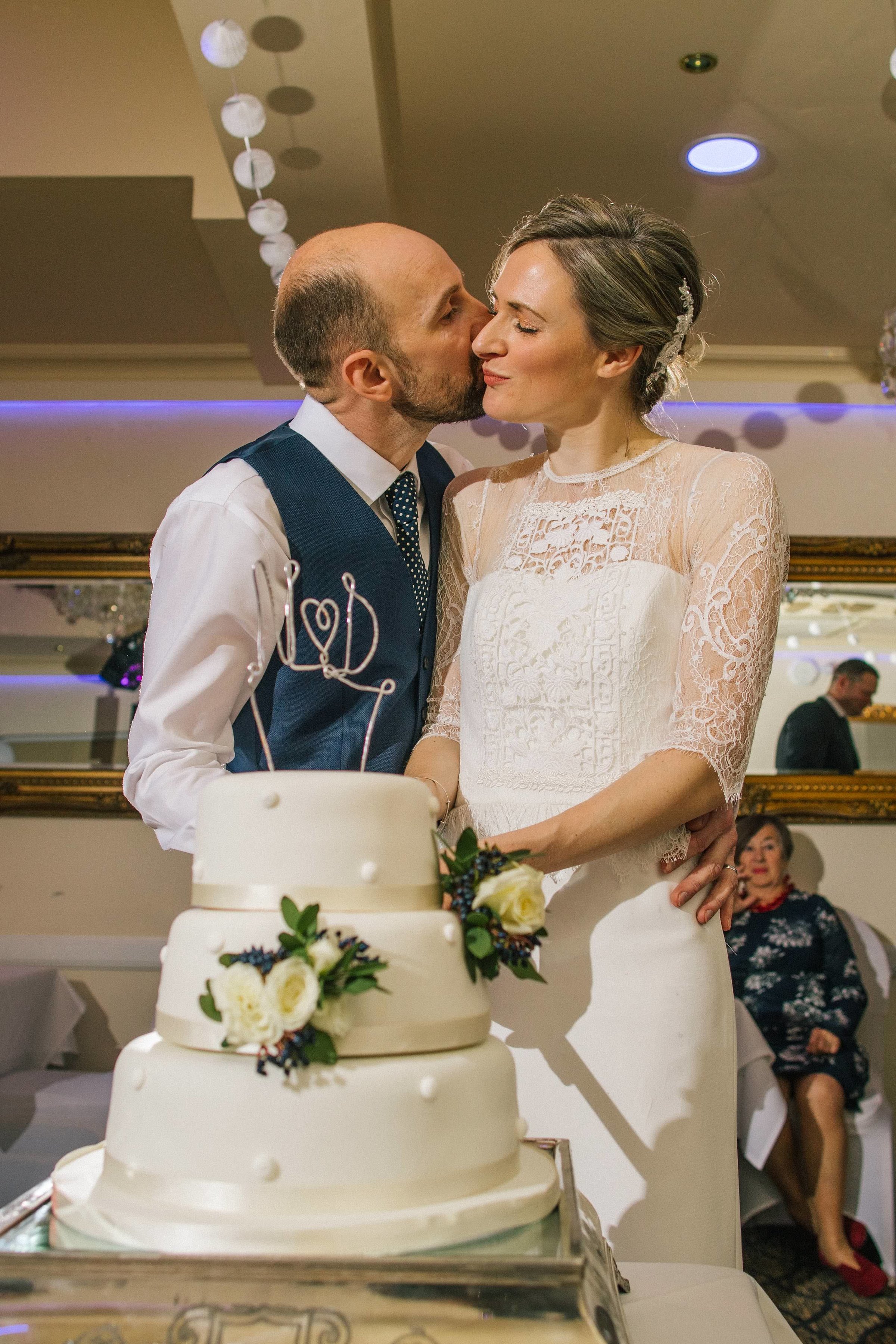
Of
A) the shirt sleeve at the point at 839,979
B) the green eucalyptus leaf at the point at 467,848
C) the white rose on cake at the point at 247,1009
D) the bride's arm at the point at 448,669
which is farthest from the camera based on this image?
the shirt sleeve at the point at 839,979

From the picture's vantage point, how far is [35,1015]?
17.4 feet

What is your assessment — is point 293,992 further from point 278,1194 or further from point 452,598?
point 452,598

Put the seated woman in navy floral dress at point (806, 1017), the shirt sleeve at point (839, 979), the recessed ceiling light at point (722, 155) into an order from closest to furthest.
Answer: the recessed ceiling light at point (722, 155)
the seated woman in navy floral dress at point (806, 1017)
the shirt sleeve at point (839, 979)

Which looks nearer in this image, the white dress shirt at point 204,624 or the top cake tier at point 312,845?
the top cake tier at point 312,845

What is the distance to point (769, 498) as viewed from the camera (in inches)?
74.5

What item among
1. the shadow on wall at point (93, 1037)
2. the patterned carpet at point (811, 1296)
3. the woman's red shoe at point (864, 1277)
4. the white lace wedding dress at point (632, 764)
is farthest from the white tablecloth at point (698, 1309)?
the shadow on wall at point (93, 1037)

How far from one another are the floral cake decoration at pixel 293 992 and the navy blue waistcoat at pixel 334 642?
0.85m

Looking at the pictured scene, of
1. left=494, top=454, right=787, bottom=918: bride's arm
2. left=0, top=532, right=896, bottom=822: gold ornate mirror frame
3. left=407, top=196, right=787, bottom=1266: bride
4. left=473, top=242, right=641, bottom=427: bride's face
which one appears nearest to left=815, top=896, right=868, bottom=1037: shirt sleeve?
left=0, top=532, right=896, bottom=822: gold ornate mirror frame

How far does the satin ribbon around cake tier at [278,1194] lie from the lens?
1038 mm

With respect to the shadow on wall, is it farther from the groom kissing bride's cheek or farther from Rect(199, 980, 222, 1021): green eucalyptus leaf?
Rect(199, 980, 222, 1021): green eucalyptus leaf

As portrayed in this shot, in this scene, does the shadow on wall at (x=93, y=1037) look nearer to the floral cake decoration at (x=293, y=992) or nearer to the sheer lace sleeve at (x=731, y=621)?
the sheer lace sleeve at (x=731, y=621)

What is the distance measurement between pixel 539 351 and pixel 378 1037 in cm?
129

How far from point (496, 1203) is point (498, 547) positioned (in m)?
1.27

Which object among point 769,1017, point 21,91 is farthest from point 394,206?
point 769,1017
